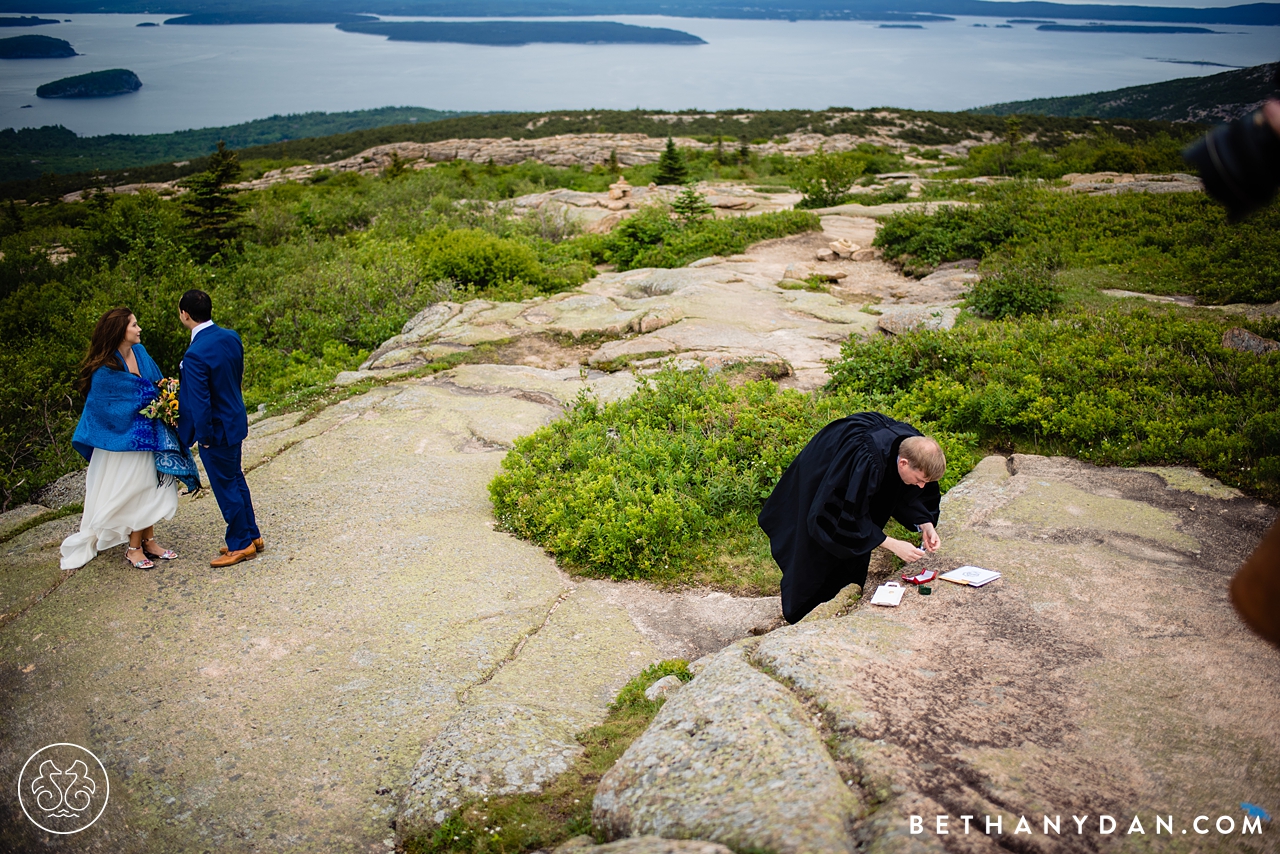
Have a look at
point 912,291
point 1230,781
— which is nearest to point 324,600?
point 1230,781

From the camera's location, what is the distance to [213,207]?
20.2 m

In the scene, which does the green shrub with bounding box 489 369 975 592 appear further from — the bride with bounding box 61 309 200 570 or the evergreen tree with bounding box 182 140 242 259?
the evergreen tree with bounding box 182 140 242 259

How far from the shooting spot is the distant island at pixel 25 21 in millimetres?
18281

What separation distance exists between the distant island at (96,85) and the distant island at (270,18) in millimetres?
3391

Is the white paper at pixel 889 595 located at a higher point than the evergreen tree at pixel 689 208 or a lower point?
lower

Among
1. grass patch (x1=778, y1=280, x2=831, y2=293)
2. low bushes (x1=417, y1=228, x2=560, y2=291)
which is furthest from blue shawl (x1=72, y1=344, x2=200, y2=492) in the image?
grass patch (x1=778, y1=280, x2=831, y2=293)

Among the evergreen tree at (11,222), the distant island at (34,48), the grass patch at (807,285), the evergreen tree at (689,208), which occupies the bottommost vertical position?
the evergreen tree at (11,222)

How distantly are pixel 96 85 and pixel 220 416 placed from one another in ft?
93.2

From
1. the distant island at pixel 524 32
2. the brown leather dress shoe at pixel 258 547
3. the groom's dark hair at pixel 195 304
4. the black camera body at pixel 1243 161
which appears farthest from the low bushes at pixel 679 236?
the distant island at pixel 524 32

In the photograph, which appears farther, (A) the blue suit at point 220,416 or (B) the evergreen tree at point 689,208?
(B) the evergreen tree at point 689,208

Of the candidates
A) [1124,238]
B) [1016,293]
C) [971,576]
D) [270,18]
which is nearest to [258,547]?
[971,576]

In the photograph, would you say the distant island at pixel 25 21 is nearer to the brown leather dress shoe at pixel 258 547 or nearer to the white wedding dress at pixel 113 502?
the white wedding dress at pixel 113 502

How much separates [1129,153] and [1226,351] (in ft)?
64.2

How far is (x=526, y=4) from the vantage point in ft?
524
